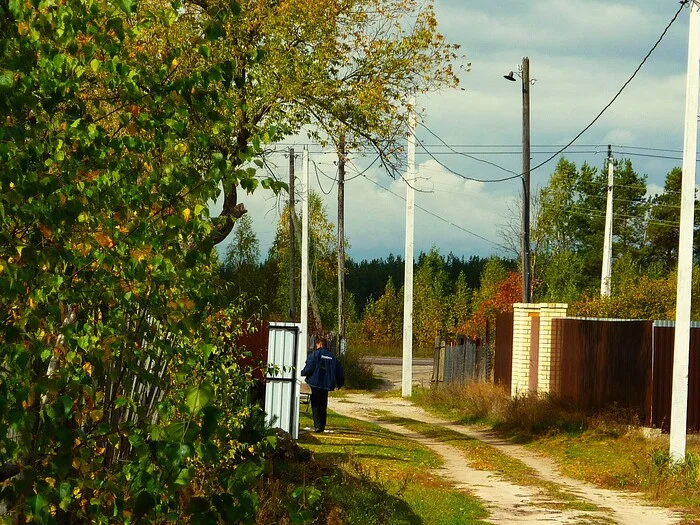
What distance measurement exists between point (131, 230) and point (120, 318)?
1.21ft

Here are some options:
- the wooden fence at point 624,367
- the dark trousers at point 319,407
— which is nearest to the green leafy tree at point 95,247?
the wooden fence at point 624,367

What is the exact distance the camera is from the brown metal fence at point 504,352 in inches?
1106

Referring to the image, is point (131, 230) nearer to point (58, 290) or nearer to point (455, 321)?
point (58, 290)

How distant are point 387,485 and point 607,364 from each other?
8.91 metres

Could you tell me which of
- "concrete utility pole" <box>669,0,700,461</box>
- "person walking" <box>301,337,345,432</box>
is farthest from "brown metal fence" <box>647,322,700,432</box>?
"person walking" <box>301,337,345,432</box>

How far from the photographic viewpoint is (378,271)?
142750 millimetres

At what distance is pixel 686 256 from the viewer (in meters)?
15.8

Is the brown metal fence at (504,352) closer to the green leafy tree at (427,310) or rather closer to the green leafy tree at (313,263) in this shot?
the green leafy tree at (313,263)

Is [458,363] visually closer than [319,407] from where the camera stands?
No

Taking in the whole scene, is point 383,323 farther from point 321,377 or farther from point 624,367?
point 321,377

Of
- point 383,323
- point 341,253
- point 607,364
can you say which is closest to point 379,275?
point 383,323

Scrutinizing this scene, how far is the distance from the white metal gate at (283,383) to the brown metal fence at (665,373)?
588 cm

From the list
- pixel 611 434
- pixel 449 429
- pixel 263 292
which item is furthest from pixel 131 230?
pixel 263 292

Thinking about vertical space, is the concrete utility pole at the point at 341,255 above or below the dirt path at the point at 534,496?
above
